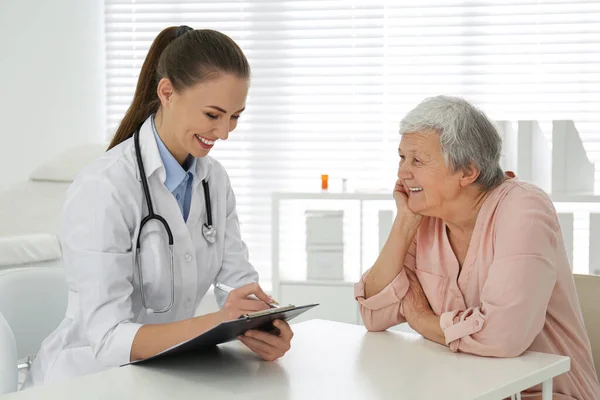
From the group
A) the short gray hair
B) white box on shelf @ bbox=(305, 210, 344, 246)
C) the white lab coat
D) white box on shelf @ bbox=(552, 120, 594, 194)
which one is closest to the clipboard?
the white lab coat

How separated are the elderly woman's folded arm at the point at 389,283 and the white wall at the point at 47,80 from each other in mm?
2807

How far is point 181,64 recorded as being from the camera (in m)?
1.83

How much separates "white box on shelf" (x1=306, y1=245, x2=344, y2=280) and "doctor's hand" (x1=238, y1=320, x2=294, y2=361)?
2.16 metres

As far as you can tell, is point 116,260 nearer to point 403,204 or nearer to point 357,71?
point 403,204

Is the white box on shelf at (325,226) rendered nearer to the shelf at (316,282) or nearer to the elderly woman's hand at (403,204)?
the shelf at (316,282)

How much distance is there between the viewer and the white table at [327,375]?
4.51 ft

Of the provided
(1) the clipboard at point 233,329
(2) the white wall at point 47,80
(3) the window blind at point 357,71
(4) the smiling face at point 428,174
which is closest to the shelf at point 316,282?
(3) the window blind at point 357,71

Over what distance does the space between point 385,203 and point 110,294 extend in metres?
2.75

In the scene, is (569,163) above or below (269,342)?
above

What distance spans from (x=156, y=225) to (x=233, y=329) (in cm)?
40

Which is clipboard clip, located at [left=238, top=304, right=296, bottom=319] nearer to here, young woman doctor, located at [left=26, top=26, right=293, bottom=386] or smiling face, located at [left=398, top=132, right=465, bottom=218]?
young woman doctor, located at [left=26, top=26, right=293, bottom=386]

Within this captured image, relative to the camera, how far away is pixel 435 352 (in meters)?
Answer: 1.68

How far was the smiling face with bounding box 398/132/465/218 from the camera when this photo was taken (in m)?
1.90

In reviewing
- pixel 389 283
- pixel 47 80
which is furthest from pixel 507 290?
pixel 47 80
